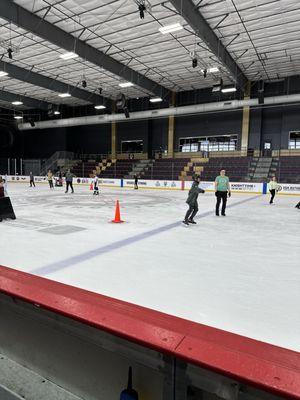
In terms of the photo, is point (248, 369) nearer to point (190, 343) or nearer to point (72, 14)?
point (190, 343)

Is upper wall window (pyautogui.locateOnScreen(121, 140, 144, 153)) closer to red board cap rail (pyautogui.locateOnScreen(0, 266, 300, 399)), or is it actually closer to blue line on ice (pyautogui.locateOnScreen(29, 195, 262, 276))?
blue line on ice (pyautogui.locateOnScreen(29, 195, 262, 276))

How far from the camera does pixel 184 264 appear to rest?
4449 mm

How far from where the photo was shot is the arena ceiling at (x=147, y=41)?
497 inches

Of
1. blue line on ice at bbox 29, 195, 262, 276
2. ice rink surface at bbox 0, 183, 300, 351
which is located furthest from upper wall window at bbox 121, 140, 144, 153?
blue line on ice at bbox 29, 195, 262, 276

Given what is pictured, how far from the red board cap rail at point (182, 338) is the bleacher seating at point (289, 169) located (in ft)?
63.7

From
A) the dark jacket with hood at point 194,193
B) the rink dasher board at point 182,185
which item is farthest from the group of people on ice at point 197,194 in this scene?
the rink dasher board at point 182,185

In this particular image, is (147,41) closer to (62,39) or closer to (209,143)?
(62,39)

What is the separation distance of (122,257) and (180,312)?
2.03 meters

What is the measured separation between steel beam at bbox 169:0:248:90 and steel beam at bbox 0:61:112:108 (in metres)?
12.9

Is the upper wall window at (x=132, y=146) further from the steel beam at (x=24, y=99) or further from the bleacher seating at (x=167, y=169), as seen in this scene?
the steel beam at (x=24, y=99)

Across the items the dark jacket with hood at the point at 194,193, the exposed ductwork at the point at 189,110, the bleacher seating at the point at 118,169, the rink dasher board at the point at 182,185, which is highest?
the exposed ductwork at the point at 189,110

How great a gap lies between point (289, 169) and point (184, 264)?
19209mm

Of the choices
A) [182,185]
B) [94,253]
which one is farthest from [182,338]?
[182,185]

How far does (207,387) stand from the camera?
4.22ft
